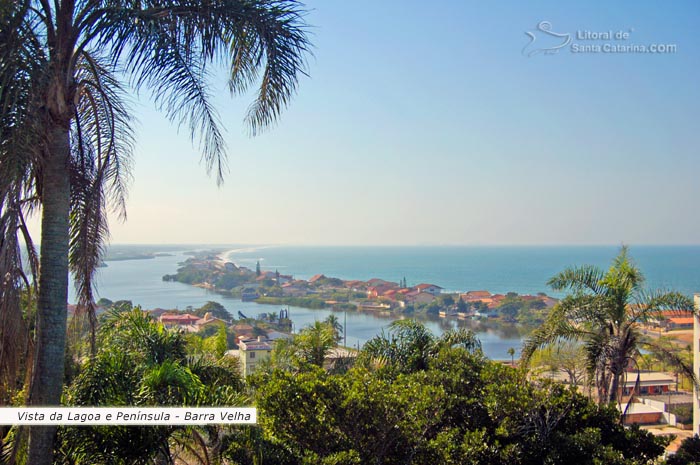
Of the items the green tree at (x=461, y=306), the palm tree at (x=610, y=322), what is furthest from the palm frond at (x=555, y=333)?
the green tree at (x=461, y=306)

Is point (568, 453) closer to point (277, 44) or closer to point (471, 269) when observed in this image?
point (277, 44)

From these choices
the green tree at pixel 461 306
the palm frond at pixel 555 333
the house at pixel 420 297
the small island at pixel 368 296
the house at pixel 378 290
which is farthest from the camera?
the house at pixel 378 290

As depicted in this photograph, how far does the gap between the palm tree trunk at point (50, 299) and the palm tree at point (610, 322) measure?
528cm

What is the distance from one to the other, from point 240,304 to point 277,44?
66.3m

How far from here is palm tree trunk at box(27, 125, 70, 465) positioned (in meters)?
3.16

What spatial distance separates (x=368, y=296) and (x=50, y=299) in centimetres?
7195

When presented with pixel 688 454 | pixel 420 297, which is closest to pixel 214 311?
pixel 420 297

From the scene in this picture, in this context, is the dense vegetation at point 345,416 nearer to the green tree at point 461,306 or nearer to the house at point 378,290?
the green tree at point 461,306

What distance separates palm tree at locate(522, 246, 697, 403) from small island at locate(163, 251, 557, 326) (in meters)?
39.0

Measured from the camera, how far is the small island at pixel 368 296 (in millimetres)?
53809

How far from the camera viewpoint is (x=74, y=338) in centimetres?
430

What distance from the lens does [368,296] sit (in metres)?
74.5

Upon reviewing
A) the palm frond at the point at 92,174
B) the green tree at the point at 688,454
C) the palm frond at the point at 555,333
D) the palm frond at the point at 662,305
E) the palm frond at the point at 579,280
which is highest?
the palm frond at the point at 92,174

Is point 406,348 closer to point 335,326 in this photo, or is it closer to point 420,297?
point 335,326
